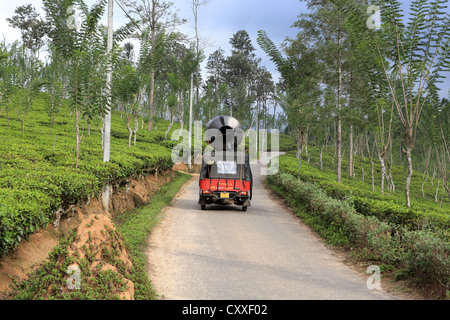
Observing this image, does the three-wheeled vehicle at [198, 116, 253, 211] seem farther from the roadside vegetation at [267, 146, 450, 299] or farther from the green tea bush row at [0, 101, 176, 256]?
the green tea bush row at [0, 101, 176, 256]

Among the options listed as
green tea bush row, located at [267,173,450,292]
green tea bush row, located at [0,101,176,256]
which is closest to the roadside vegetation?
green tea bush row, located at [267,173,450,292]

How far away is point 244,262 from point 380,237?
2.88m

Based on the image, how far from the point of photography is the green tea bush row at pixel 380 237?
5.40 metres

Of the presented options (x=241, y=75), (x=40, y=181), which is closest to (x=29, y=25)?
(x=241, y=75)

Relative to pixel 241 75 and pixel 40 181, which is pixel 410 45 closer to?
pixel 40 181

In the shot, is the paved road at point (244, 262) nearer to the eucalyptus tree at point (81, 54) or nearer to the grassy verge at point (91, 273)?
the grassy verge at point (91, 273)

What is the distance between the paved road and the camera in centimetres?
546

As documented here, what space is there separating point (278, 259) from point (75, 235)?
4.09 metres

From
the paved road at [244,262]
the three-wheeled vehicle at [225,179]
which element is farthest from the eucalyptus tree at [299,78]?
the paved road at [244,262]

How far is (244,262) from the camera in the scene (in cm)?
696

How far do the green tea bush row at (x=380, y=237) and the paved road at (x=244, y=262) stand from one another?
1.95ft
